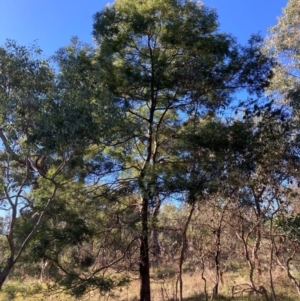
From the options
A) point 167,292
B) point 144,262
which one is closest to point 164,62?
point 144,262

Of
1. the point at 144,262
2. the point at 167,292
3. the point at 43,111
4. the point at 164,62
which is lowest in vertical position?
the point at 167,292

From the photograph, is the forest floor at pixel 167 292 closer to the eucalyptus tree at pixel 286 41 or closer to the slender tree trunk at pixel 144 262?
the slender tree trunk at pixel 144 262

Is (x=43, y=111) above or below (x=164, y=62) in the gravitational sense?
below

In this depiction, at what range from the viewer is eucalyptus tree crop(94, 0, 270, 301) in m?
7.77

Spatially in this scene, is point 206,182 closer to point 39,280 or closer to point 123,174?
point 123,174

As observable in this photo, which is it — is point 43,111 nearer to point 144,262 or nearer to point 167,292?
point 144,262

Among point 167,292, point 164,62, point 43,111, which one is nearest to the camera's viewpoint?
point 43,111

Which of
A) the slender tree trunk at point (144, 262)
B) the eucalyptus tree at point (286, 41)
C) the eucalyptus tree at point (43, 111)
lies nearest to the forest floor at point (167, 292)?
the slender tree trunk at point (144, 262)

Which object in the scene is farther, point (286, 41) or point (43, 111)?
point (286, 41)

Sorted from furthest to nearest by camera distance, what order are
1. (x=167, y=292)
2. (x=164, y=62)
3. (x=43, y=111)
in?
1. (x=167, y=292)
2. (x=164, y=62)
3. (x=43, y=111)

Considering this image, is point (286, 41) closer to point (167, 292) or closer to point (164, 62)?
point (164, 62)

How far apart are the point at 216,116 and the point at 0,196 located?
16.5ft

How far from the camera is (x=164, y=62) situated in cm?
786

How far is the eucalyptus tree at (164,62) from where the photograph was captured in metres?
7.77
